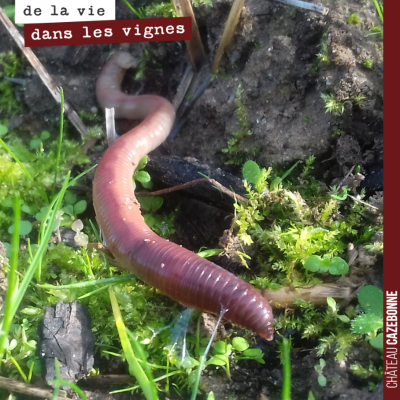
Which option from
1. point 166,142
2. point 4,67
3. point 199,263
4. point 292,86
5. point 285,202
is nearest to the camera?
point 199,263

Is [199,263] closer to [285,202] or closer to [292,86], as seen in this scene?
[285,202]

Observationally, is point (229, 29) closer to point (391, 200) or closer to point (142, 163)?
point (142, 163)

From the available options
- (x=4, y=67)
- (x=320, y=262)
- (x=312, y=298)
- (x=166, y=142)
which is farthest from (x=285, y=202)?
(x=4, y=67)

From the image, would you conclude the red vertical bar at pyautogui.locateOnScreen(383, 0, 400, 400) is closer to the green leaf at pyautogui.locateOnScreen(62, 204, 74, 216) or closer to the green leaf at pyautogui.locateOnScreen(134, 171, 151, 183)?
the green leaf at pyautogui.locateOnScreen(134, 171, 151, 183)

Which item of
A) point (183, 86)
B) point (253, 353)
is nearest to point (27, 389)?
point (253, 353)

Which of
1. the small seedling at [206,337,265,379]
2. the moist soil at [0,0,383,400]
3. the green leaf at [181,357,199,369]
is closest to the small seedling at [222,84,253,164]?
the moist soil at [0,0,383,400]
